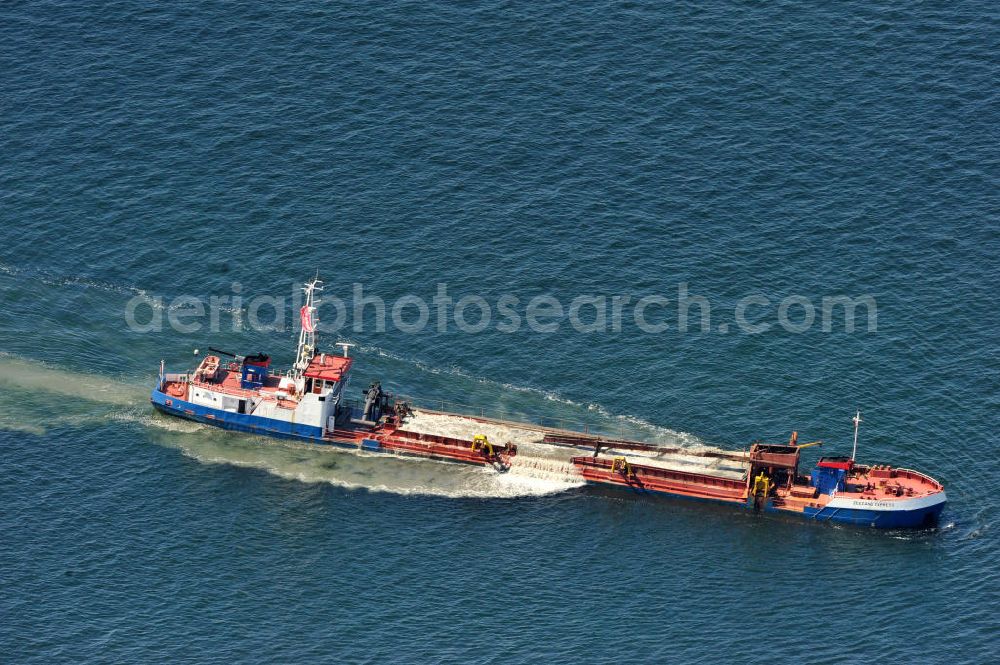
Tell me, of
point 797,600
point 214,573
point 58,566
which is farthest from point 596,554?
point 58,566

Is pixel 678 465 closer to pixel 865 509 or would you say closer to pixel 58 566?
pixel 865 509

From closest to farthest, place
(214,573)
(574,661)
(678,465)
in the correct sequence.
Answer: (574,661)
(214,573)
(678,465)

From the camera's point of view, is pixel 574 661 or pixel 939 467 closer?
pixel 574 661

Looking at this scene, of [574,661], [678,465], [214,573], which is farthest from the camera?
[678,465]

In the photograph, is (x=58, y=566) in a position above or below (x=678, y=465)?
below

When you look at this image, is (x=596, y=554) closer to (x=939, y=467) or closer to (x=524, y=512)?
(x=524, y=512)

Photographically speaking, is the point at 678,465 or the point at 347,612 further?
the point at 678,465

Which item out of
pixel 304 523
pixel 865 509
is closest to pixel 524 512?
pixel 304 523

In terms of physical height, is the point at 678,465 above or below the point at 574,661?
above
